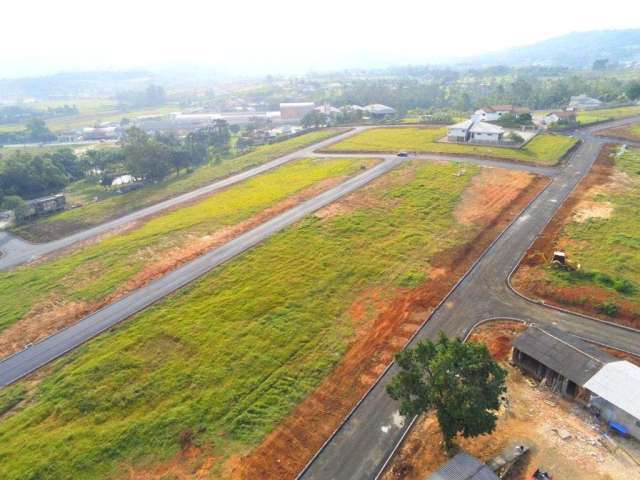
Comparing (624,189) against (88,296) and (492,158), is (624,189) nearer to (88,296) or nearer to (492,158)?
(492,158)

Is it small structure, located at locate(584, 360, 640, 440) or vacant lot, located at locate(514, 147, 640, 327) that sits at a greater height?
small structure, located at locate(584, 360, 640, 440)

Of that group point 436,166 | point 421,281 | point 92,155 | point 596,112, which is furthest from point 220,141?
point 596,112

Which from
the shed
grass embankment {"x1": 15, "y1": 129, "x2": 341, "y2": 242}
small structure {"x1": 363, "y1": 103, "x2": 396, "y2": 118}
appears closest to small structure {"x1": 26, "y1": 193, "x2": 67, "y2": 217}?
grass embankment {"x1": 15, "y1": 129, "x2": 341, "y2": 242}

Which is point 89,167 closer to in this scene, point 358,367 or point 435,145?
point 435,145

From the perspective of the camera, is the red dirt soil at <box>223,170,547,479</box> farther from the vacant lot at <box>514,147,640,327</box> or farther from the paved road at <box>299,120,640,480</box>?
the vacant lot at <box>514,147,640,327</box>

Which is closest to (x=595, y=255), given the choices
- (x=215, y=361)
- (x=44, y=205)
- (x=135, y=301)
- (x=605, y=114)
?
(x=215, y=361)

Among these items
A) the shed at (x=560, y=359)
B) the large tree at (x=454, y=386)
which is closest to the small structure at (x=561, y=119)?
the shed at (x=560, y=359)
